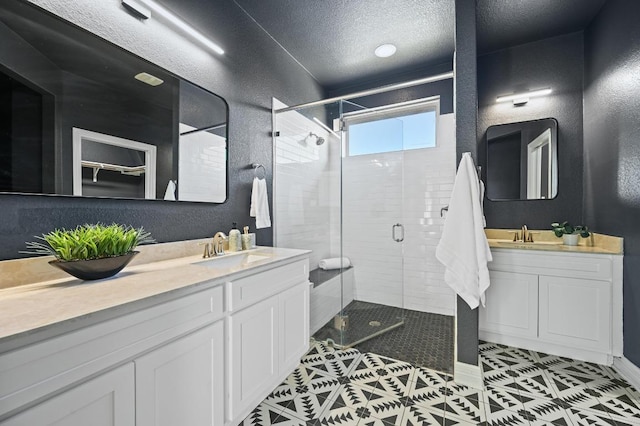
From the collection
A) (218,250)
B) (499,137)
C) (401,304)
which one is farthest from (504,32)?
(218,250)

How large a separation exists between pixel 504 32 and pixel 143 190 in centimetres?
343

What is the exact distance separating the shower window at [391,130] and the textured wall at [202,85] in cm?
79

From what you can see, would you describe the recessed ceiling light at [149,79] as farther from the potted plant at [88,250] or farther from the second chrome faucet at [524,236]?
the second chrome faucet at [524,236]

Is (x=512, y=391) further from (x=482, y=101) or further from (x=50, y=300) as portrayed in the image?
(x=482, y=101)

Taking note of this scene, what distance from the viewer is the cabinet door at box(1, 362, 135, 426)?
726 millimetres

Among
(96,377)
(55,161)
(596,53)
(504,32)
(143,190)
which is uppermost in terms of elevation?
(504,32)

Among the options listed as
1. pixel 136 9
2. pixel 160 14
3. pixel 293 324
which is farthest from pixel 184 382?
pixel 160 14

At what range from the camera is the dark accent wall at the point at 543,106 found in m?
2.65

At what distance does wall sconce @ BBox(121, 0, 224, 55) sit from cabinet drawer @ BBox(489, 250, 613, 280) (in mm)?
2863

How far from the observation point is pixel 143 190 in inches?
62.4

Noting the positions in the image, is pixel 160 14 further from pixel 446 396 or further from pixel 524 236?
pixel 524 236

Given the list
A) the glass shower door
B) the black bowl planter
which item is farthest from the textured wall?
the glass shower door

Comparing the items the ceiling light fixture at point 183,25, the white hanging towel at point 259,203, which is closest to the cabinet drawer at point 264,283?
the white hanging towel at point 259,203

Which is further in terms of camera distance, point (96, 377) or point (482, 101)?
point (482, 101)
